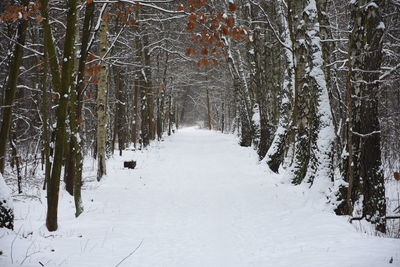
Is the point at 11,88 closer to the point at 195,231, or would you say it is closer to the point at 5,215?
the point at 5,215

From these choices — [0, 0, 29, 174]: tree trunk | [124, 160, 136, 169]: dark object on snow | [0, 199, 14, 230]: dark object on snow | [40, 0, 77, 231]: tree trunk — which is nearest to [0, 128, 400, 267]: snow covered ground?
[0, 199, 14, 230]: dark object on snow

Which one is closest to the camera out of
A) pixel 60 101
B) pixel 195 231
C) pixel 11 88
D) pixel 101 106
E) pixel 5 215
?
pixel 5 215

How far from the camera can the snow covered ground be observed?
4520mm

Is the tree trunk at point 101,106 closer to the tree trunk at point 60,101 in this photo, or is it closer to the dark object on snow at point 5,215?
the tree trunk at point 60,101

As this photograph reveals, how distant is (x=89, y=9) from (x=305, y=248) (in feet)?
18.7

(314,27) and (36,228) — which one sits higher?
(314,27)

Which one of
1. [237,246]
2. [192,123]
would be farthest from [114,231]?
[192,123]

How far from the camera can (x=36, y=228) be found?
5.56 m

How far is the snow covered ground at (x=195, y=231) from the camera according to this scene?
452 centimetres

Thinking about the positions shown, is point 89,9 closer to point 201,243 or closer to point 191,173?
point 201,243

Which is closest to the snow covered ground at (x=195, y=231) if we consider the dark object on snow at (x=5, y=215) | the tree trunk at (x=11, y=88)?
the dark object on snow at (x=5, y=215)

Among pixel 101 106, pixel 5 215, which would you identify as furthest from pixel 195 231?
pixel 101 106

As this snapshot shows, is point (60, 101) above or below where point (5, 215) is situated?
above

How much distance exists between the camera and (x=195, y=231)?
19.6 feet
